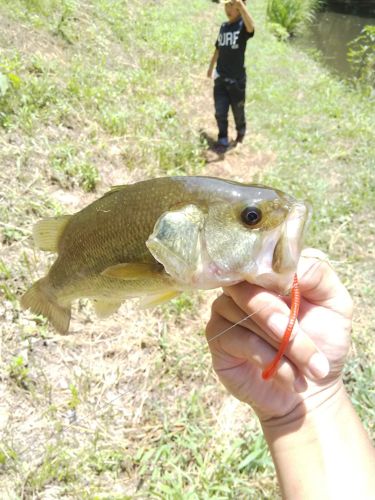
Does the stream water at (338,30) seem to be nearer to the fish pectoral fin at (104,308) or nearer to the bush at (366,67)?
the bush at (366,67)

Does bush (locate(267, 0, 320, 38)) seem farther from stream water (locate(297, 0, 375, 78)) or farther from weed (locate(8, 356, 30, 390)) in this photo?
weed (locate(8, 356, 30, 390))

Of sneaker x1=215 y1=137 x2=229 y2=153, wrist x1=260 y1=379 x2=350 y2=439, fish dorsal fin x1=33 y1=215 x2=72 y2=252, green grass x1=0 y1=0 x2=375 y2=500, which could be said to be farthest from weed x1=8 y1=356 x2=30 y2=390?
sneaker x1=215 y1=137 x2=229 y2=153

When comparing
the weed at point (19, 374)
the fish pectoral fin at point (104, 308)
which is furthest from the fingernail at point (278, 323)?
the weed at point (19, 374)

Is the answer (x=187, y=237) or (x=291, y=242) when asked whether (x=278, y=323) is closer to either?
(x=291, y=242)

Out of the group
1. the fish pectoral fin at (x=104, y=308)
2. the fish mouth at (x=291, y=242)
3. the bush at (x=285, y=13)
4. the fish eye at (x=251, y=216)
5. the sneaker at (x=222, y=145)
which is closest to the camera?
the fish mouth at (x=291, y=242)

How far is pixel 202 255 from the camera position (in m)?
1.42

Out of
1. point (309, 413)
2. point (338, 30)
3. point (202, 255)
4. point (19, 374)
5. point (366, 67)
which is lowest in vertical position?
point (19, 374)

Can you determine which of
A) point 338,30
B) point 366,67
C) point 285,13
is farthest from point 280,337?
point 338,30

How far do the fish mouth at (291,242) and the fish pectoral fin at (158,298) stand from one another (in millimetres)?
416

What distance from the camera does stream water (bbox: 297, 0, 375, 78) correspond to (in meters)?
14.6

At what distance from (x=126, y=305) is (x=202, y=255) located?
6.65 ft

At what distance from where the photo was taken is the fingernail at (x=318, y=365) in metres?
1.42

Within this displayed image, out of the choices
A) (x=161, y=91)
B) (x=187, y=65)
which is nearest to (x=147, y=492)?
(x=161, y=91)

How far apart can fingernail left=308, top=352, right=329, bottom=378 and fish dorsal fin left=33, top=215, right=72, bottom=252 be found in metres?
1.15
